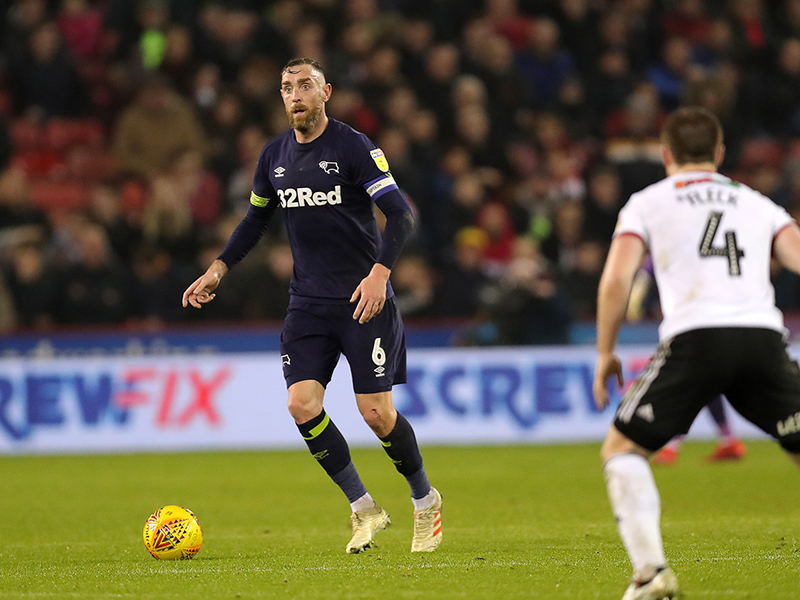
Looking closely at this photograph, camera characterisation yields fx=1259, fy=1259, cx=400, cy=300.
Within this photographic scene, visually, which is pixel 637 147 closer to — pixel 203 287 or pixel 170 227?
pixel 170 227

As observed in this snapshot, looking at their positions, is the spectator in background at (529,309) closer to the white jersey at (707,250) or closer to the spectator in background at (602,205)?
the spectator in background at (602,205)

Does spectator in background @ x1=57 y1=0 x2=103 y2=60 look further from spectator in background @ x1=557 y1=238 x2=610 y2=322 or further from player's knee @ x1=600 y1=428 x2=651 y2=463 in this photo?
player's knee @ x1=600 y1=428 x2=651 y2=463

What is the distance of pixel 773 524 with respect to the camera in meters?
7.63

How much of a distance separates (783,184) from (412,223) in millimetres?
11669

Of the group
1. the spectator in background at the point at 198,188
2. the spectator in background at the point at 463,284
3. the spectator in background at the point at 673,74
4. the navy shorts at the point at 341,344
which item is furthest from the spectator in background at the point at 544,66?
the navy shorts at the point at 341,344

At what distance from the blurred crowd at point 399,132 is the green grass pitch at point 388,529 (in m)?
2.23

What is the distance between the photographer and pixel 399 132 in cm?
1673

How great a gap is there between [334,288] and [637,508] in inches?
103

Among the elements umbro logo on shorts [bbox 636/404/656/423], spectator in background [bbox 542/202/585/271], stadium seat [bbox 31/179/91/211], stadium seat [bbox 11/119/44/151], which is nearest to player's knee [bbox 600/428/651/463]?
umbro logo on shorts [bbox 636/404/656/423]

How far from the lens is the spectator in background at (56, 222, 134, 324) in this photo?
576 inches

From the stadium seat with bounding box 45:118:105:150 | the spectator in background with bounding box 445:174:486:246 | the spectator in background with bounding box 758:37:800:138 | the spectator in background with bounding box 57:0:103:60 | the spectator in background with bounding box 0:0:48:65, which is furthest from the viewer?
the spectator in background with bounding box 758:37:800:138

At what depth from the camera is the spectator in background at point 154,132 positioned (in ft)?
55.0

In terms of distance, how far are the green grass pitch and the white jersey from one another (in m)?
1.18

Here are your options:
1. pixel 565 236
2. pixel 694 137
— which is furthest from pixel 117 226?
pixel 694 137
